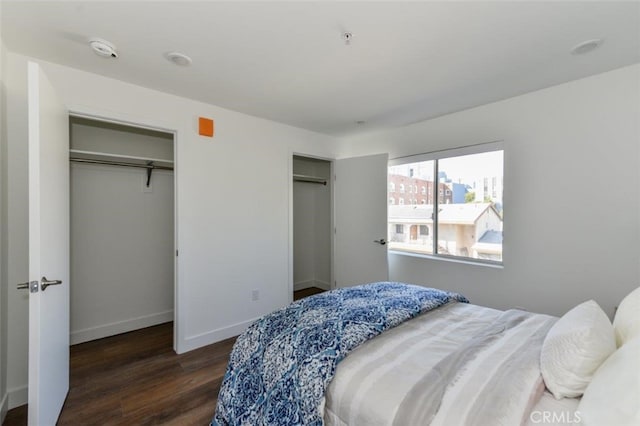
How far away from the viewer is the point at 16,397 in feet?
6.37

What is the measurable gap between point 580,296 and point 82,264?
470 cm

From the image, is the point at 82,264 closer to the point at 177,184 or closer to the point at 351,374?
the point at 177,184

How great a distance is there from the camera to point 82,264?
9.54 feet

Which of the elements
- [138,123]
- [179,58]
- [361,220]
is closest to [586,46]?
[361,220]

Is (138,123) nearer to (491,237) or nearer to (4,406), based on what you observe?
(4,406)

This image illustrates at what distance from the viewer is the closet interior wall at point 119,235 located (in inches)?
114

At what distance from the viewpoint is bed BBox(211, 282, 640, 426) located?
3.00 feet

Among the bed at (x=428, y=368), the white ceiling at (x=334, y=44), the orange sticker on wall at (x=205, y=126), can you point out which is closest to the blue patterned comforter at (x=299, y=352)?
the bed at (x=428, y=368)

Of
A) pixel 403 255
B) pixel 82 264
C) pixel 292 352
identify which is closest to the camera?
pixel 292 352

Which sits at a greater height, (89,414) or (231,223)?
(231,223)

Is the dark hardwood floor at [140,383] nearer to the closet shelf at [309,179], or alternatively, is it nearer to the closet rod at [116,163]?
the closet rod at [116,163]

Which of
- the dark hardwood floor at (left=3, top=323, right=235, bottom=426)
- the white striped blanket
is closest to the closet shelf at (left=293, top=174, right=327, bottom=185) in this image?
the dark hardwood floor at (left=3, top=323, right=235, bottom=426)

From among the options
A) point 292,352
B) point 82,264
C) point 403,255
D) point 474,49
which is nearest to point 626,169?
point 474,49

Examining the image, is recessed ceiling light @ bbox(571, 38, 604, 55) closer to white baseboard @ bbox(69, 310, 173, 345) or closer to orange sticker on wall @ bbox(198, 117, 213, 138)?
orange sticker on wall @ bbox(198, 117, 213, 138)
